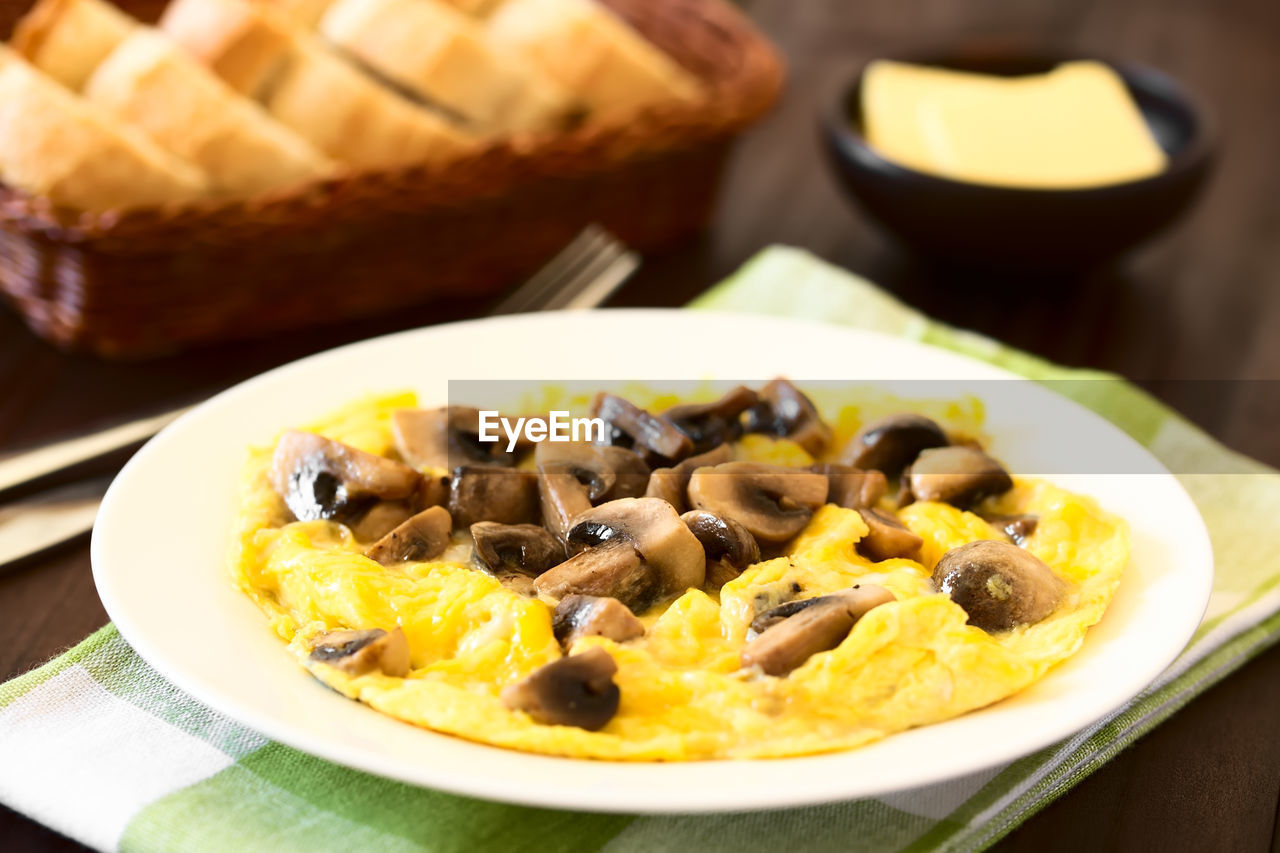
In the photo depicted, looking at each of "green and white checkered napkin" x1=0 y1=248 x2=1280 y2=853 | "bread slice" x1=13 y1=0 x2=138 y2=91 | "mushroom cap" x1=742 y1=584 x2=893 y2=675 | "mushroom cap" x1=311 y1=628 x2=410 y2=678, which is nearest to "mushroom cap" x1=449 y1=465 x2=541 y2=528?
"mushroom cap" x1=311 y1=628 x2=410 y2=678

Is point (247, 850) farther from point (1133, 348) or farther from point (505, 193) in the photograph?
point (1133, 348)

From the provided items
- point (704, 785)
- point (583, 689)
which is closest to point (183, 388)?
point (583, 689)

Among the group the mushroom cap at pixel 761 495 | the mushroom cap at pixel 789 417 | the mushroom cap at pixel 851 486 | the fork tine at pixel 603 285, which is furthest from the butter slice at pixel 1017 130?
the mushroom cap at pixel 761 495

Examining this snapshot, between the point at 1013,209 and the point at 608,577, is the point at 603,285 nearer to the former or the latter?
the point at 1013,209

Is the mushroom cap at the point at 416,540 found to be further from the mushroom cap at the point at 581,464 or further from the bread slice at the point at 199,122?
the bread slice at the point at 199,122

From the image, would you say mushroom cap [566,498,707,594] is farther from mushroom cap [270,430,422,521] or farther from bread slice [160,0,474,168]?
bread slice [160,0,474,168]

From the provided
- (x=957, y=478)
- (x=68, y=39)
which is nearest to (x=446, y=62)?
(x=68, y=39)
